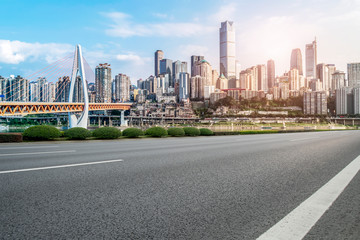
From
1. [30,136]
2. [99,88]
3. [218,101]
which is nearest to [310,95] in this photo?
[218,101]

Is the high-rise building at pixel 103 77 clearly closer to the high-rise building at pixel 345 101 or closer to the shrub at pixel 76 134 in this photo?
the shrub at pixel 76 134

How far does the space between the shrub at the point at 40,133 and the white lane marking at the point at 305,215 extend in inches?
669

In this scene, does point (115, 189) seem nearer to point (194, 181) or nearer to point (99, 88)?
point (194, 181)

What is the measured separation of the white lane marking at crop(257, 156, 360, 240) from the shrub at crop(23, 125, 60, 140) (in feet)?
55.8

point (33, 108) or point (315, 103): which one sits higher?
point (315, 103)

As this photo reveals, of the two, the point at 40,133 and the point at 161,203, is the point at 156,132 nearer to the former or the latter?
the point at 40,133

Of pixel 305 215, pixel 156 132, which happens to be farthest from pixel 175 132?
pixel 305 215

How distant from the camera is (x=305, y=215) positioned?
2906 millimetres

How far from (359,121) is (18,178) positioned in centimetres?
18380

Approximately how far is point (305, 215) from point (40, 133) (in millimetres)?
17546

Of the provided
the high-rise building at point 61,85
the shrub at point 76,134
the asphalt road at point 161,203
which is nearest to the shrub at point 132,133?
the shrub at point 76,134

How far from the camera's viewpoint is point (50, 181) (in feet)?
14.5

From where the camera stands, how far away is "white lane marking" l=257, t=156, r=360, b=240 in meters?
2.44

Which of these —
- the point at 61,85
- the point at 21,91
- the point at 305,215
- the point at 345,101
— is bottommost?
the point at 305,215
